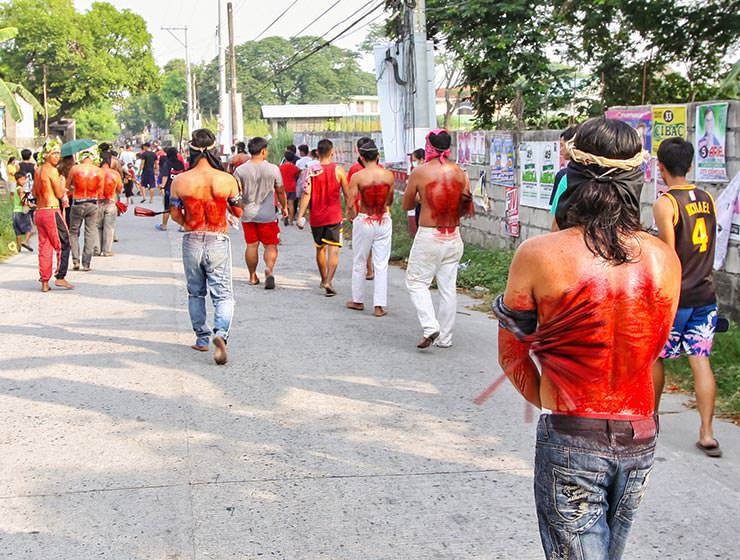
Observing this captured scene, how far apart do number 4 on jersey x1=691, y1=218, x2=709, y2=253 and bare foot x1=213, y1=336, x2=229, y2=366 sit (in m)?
3.91

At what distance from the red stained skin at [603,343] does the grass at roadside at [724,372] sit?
3.97 meters

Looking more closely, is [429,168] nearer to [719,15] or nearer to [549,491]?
[549,491]

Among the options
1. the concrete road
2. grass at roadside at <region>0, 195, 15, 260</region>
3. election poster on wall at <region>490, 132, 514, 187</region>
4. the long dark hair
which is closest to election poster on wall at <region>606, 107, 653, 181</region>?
the concrete road

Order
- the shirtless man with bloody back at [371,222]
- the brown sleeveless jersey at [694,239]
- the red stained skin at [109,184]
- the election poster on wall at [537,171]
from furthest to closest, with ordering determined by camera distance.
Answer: the red stained skin at [109,184] < the election poster on wall at [537,171] < the shirtless man with bloody back at [371,222] < the brown sleeveless jersey at [694,239]

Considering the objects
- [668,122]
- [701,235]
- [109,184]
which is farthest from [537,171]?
[701,235]

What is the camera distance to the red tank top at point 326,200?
1109 centimetres

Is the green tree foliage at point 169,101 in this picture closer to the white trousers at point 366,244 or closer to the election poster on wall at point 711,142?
the white trousers at point 366,244

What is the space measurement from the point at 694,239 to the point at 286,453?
267cm

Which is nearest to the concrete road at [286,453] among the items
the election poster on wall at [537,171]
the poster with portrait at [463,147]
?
the election poster on wall at [537,171]

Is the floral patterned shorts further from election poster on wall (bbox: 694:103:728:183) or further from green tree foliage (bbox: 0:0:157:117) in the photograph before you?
green tree foliage (bbox: 0:0:157:117)

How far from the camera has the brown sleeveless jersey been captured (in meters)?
5.15

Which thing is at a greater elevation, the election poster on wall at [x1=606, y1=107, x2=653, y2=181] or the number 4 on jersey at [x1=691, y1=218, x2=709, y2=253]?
the election poster on wall at [x1=606, y1=107, x2=653, y2=181]

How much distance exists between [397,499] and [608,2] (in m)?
13.0

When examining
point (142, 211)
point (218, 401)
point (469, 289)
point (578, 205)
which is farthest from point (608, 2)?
A: point (578, 205)
